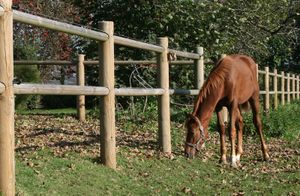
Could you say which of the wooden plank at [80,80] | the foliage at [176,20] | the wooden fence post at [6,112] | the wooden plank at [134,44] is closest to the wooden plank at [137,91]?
the wooden plank at [134,44]

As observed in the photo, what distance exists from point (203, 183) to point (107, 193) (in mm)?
1696

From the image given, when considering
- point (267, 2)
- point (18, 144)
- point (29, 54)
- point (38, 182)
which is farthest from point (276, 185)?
point (267, 2)

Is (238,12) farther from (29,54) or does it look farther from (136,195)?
(136,195)

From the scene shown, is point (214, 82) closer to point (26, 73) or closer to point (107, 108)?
point (107, 108)

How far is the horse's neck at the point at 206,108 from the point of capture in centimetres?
805

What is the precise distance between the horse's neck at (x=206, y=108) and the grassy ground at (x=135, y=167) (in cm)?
66

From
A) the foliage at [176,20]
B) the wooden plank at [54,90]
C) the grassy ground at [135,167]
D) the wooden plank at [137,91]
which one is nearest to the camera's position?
the wooden plank at [54,90]

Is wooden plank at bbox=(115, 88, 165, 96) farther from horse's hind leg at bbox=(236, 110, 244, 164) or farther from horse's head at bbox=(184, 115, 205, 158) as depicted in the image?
horse's hind leg at bbox=(236, 110, 244, 164)

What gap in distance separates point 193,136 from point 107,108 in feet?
5.51

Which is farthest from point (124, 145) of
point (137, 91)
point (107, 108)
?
point (107, 108)

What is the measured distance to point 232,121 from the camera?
850cm

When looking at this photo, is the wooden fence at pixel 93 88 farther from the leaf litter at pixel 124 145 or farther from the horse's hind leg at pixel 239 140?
the horse's hind leg at pixel 239 140

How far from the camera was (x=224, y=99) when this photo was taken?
8562 mm

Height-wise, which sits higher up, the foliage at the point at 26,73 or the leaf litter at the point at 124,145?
the foliage at the point at 26,73
